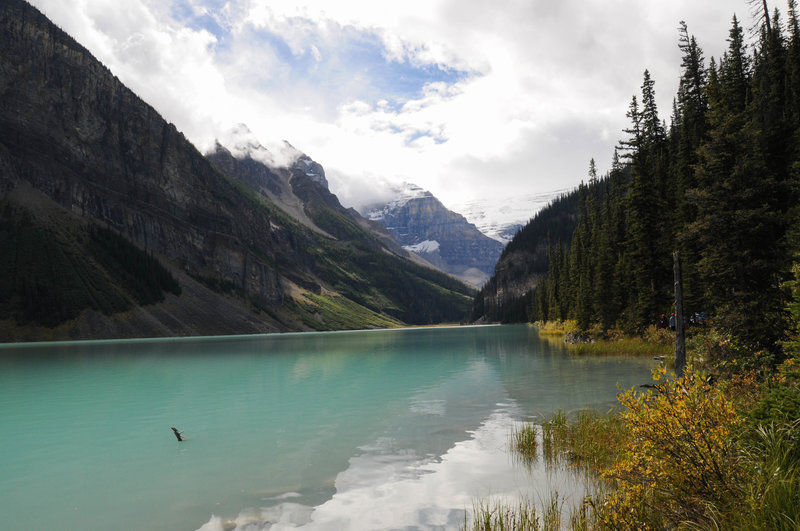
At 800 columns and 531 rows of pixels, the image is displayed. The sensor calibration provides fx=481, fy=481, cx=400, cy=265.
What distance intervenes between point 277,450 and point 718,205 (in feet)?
84.9

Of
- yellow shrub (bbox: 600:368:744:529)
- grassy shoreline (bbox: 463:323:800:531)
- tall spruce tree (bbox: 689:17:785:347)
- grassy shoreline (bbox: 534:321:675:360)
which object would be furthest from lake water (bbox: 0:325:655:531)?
grassy shoreline (bbox: 534:321:675:360)

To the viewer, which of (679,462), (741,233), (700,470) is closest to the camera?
(700,470)

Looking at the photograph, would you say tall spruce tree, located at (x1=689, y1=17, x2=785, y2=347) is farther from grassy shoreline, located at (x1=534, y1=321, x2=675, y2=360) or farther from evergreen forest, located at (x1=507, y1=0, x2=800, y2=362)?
grassy shoreline, located at (x1=534, y1=321, x2=675, y2=360)

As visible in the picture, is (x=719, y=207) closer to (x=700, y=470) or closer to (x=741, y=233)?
(x=741, y=233)

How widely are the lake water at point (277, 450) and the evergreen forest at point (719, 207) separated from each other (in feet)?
26.4

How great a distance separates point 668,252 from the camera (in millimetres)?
49062

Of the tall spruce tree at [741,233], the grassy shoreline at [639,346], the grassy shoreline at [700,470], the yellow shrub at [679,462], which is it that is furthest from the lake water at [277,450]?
the grassy shoreline at [639,346]

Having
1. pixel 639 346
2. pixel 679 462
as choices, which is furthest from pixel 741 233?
pixel 639 346

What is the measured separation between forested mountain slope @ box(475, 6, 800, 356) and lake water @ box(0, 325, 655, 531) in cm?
821

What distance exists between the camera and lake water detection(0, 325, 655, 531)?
37.8 ft

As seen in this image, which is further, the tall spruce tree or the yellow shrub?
the tall spruce tree

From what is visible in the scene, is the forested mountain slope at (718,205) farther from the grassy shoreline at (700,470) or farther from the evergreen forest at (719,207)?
the grassy shoreline at (700,470)

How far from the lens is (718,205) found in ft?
87.1

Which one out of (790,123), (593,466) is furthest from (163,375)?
(790,123)
